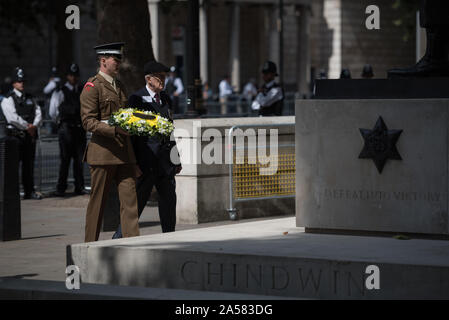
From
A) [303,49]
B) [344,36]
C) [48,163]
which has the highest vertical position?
[344,36]

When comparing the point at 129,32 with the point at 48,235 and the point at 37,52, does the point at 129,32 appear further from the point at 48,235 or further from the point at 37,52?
the point at 37,52

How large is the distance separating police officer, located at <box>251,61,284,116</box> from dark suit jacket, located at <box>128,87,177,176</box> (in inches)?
265

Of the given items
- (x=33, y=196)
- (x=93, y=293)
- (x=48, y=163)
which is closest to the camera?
(x=93, y=293)

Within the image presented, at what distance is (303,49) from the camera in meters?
63.7

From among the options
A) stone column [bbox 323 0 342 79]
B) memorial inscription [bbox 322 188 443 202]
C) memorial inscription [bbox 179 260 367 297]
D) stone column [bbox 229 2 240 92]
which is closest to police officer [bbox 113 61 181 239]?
memorial inscription [bbox 322 188 443 202]

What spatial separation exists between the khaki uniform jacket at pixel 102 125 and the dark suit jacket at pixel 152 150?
0.54 m

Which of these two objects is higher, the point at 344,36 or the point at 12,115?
the point at 344,36

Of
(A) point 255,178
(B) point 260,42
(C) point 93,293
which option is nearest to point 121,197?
(C) point 93,293

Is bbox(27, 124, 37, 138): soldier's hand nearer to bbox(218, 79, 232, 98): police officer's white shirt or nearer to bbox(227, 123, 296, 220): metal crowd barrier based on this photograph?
bbox(227, 123, 296, 220): metal crowd barrier

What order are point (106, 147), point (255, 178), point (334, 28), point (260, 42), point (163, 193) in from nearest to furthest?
point (106, 147), point (163, 193), point (255, 178), point (260, 42), point (334, 28)

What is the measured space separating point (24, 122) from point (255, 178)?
4644 mm

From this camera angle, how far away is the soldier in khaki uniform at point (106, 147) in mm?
10008

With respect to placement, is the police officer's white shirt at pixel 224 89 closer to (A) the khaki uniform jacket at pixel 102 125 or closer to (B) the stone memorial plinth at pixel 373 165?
(A) the khaki uniform jacket at pixel 102 125
